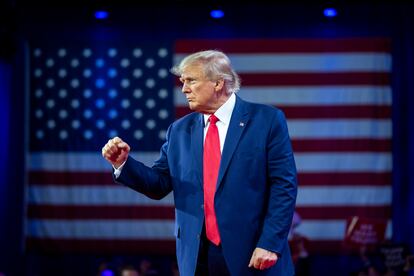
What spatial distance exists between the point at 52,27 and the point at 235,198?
5593mm

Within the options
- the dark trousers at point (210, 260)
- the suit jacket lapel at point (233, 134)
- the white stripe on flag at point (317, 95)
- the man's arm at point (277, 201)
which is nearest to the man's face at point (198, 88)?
the suit jacket lapel at point (233, 134)

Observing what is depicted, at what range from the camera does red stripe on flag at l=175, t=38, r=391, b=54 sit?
7.96 m

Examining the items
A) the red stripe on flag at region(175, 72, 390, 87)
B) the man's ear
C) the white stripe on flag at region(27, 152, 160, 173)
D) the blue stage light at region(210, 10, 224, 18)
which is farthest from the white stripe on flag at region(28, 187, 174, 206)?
the man's ear

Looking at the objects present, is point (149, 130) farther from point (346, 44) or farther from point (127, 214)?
point (346, 44)

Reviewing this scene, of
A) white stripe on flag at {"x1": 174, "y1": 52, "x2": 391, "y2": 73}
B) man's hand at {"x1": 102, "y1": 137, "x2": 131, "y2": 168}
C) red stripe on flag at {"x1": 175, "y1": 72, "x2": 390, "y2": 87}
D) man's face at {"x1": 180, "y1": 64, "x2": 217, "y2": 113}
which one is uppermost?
white stripe on flag at {"x1": 174, "y1": 52, "x2": 391, "y2": 73}

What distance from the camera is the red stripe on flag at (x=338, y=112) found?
7945 mm

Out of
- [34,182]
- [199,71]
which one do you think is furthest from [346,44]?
[199,71]

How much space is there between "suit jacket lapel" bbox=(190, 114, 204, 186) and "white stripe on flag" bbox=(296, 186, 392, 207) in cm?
485

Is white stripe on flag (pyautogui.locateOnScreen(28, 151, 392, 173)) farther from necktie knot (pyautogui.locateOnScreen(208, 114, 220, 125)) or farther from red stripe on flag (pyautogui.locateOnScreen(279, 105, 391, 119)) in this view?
necktie knot (pyautogui.locateOnScreen(208, 114, 220, 125))

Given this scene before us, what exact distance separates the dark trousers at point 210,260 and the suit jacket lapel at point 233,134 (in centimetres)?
24

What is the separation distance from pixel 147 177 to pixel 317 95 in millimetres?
5001

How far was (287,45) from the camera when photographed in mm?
8070

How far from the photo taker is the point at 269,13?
807 cm

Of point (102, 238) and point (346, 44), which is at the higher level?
point (346, 44)
